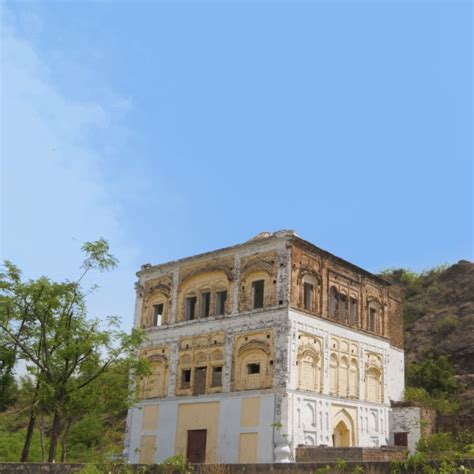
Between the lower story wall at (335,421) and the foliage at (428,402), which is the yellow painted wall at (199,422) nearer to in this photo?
the lower story wall at (335,421)

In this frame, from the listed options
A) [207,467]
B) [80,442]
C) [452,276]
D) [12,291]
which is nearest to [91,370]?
[12,291]

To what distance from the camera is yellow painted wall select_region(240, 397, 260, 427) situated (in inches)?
974

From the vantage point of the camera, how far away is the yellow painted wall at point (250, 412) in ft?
81.2

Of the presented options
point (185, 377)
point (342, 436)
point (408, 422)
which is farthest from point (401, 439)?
point (185, 377)

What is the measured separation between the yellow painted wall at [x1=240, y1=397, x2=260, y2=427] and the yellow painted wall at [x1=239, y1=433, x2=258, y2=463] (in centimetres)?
43

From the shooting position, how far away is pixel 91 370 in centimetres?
1962

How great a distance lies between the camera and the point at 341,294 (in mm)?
28359

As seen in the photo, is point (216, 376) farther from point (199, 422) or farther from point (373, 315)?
point (373, 315)

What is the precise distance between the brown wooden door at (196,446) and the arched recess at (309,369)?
453 centimetres

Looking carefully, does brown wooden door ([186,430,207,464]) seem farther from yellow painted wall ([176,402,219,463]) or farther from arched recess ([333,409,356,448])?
arched recess ([333,409,356,448])

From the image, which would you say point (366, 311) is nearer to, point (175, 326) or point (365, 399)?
point (365, 399)

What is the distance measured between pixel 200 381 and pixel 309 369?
4645 mm

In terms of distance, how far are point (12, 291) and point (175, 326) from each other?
34.7ft

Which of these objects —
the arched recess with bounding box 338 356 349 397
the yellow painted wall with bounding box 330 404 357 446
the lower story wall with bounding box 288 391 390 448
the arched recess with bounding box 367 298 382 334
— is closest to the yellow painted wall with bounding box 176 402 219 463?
the lower story wall with bounding box 288 391 390 448
